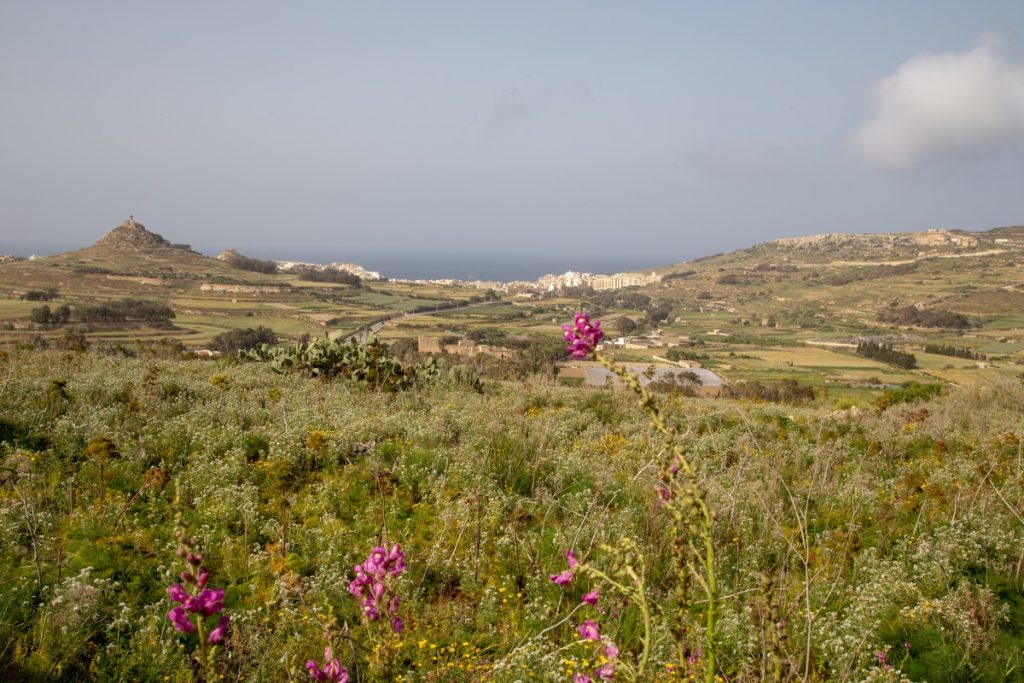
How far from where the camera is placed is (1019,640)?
372 cm

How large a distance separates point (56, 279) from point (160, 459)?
38684mm

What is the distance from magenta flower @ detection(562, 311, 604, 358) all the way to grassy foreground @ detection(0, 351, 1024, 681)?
0.46 metres

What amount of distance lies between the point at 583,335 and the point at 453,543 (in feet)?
11.1

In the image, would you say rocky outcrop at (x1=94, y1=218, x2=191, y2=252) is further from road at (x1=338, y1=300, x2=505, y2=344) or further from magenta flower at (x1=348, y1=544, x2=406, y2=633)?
magenta flower at (x1=348, y1=544, x2=406, y2=633)

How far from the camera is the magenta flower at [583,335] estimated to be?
196cm

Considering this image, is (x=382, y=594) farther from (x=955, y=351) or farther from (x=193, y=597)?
(x=955, y=351)

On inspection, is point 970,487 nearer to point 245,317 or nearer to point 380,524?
point 380,524

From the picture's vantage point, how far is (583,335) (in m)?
2.00

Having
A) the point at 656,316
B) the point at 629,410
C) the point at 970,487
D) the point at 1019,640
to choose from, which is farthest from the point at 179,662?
the point at 656,316

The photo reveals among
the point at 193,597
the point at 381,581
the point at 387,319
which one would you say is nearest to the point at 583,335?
the point at 381,581

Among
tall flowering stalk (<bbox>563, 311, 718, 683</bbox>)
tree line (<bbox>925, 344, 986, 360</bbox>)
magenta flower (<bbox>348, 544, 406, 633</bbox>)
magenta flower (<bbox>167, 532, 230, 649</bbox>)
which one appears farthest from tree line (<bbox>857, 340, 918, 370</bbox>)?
magenta flower (<bbox>167, 532, 230, 649</bbox>)

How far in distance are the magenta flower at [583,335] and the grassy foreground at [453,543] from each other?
0.46 m

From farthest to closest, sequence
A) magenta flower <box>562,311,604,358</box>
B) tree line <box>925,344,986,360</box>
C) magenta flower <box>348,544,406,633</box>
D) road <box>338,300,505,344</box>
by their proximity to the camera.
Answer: tree line <box>925,344,986,360</box>, road <box>338,300,505,344</box>, magenta flower <box>348,544,406,633</box>, magenta flower <box>562,311,604,358</box>

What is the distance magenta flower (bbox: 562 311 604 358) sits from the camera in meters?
1.96
